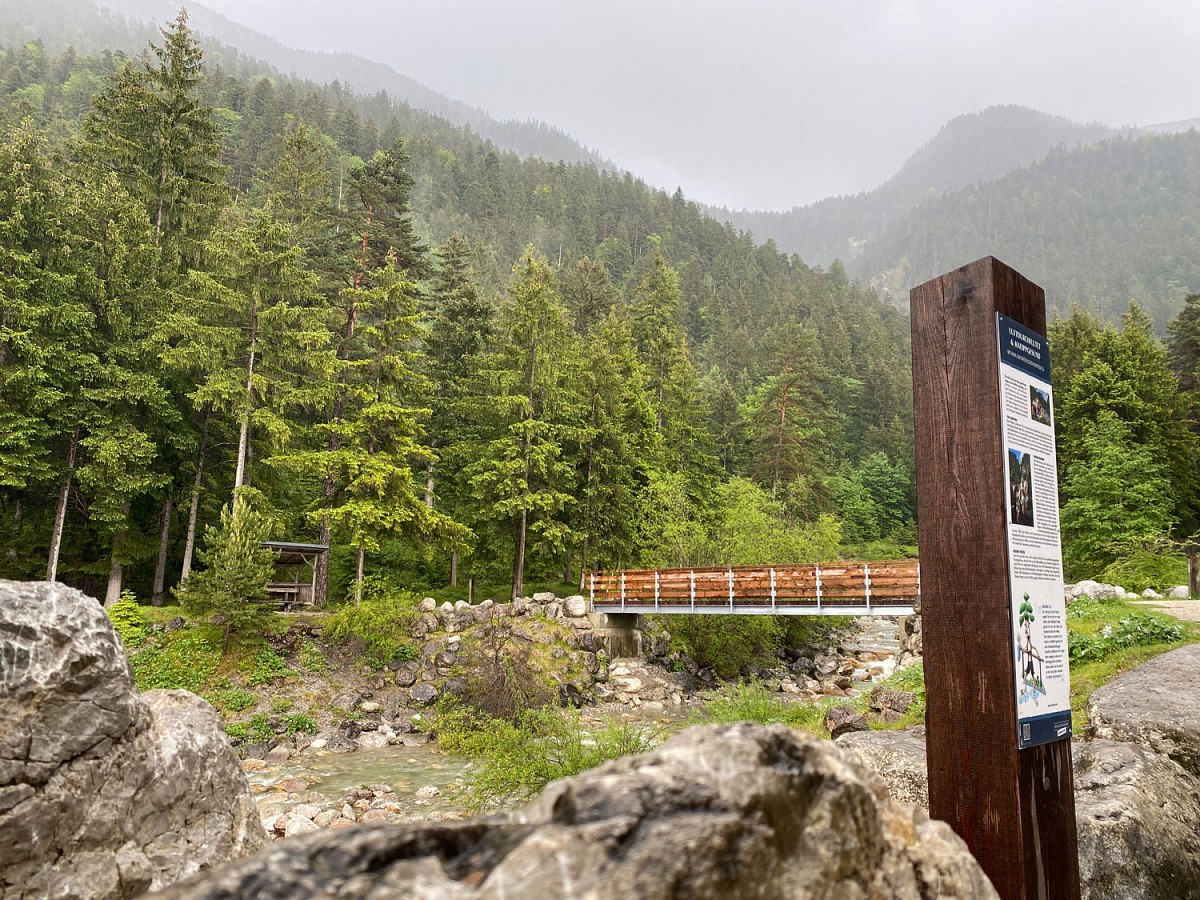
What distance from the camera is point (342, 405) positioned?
23.5 metres

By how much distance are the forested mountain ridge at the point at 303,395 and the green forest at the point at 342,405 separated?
0.09 metres

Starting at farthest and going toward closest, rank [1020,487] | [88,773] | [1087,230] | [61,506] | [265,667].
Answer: [1087,230]
[61,506]
[265,667]
[88,773]
[1020,487]

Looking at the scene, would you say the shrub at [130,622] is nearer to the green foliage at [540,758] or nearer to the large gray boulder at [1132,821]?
the green foliage at [540,758]

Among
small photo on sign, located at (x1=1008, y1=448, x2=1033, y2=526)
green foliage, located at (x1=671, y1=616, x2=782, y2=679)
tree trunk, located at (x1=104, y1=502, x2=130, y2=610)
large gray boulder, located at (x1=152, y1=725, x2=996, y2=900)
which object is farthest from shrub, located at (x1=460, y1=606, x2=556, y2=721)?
large gray boulder, located at (x1=152, y1=725, x2=996, y2=900)

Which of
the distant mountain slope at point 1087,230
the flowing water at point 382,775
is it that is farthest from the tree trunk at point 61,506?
the distant mountain slope at point 1087,230

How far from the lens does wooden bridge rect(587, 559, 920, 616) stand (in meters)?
16.9

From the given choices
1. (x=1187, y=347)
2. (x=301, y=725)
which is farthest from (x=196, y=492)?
(x=1187, y=347)

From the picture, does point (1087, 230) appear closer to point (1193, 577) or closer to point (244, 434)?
point (1193, 577)

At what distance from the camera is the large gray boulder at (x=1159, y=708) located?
514 cm

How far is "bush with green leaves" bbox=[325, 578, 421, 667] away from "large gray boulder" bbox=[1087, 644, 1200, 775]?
50.4 ft

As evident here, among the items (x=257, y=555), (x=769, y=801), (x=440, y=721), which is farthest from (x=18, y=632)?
(x=257, y=555)

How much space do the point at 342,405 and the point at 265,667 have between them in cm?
979

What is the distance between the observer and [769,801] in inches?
63.2

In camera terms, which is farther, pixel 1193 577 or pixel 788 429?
pixel 788 429
